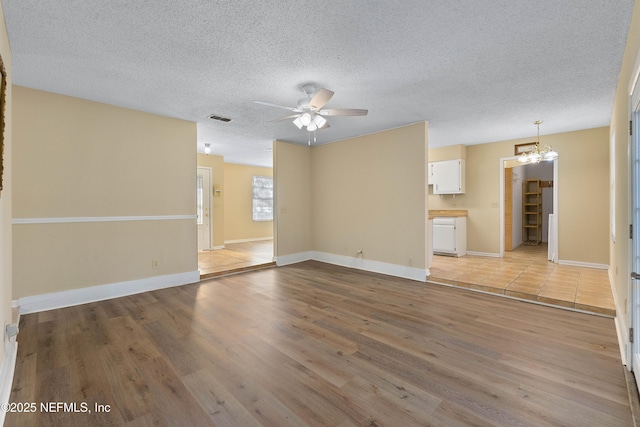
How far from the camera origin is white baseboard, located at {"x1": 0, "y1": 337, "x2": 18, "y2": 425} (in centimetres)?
165

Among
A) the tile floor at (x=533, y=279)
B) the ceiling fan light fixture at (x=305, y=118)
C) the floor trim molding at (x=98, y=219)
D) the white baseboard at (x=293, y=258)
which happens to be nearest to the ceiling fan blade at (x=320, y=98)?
the ceiling fan light fixture at (x=305, y=118)

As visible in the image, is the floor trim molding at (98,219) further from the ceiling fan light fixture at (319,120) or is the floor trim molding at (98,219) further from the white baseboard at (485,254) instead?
the white baseboard at (485,254)

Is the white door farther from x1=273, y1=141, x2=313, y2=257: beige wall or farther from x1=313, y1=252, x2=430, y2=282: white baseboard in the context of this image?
x1=313, y1=252, x2=430, y2=282: white baseboard

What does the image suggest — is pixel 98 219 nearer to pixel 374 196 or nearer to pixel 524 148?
pixel 374 196

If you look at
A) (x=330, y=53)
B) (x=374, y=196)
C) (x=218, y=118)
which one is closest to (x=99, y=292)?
(x=218, y=118)

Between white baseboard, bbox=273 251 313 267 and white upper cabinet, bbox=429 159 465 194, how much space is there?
11.1ft

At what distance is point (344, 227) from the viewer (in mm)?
5812

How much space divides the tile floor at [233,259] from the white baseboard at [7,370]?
248 centimetres

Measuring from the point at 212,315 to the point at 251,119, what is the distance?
9.48 ft

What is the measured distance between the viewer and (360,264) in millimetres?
5512

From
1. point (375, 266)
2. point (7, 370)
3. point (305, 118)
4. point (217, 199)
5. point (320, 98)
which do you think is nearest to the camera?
point (7, 370)

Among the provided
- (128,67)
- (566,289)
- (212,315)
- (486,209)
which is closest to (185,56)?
(128,67)

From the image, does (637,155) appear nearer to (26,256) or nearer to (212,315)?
(212,315)

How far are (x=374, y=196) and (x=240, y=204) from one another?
4.90 metres
